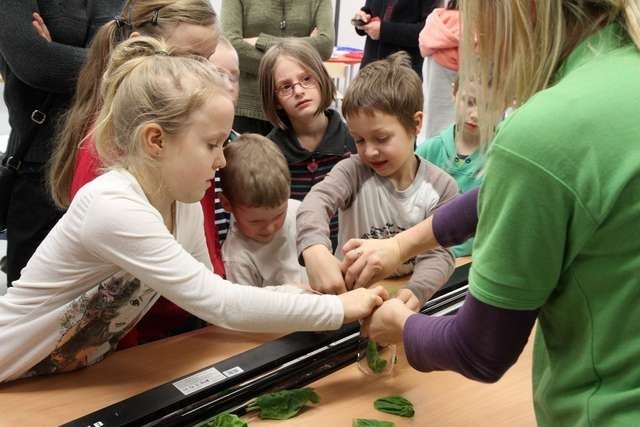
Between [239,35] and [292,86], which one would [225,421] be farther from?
[239,35]

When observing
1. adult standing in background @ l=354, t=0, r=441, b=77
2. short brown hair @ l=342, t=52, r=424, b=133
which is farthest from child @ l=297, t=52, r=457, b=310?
adult standing in background @ l=354, t=0, r=441, b=77

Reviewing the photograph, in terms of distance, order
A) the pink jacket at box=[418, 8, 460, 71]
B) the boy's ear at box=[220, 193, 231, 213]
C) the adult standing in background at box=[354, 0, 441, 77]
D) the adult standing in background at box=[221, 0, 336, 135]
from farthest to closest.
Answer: the adult standing in background at box=[354, 0, 441, 77] < the pink jacket at box=[418, 8, 460, 71] < the adult standing in background at box=[221, 0, 336, 135] < the boy's ear at box=[220, 193, 231, 213]

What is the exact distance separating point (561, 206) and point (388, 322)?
562mm

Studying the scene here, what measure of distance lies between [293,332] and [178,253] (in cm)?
33

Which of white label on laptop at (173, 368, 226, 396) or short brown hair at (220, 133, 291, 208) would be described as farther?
short brown hair at (220, 133, 291, 208)

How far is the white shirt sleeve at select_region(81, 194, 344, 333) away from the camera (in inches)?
46.1

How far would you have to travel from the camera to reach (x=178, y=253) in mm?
1198

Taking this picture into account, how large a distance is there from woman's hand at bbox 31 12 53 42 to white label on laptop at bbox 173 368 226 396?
1.31 m

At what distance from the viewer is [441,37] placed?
3193 mm

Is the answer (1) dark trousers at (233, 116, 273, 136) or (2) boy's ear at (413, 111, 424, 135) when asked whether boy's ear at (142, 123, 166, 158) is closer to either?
(2) boy's ear at (413, 111, 424, 135)

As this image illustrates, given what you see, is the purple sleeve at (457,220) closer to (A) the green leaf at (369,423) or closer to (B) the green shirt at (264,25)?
(A) the green leaf at (369,423)

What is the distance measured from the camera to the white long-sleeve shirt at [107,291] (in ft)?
3.86

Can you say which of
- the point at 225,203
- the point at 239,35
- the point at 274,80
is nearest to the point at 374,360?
the point at 225,203

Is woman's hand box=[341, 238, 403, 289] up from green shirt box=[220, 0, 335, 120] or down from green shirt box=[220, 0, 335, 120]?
down
